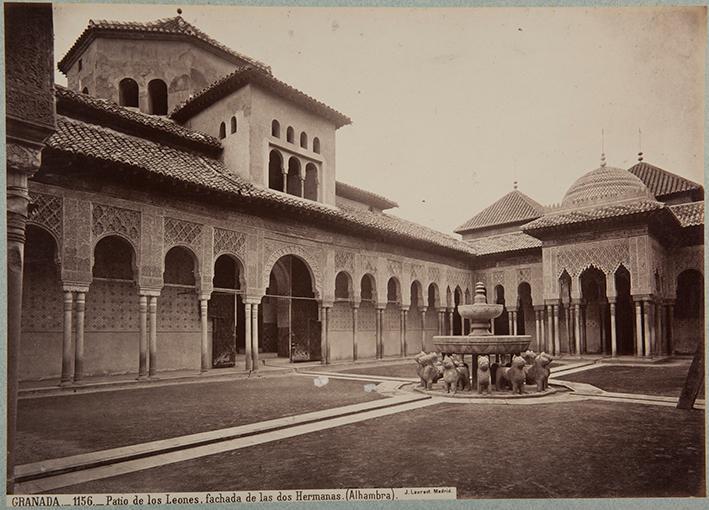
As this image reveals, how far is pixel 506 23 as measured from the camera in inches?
223

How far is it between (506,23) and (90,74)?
46.6 feet

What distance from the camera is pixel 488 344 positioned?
8148 millimetres

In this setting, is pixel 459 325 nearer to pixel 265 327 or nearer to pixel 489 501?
pixel 265 327

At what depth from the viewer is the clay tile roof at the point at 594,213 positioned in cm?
1551

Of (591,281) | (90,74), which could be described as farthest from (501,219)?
(90,74)

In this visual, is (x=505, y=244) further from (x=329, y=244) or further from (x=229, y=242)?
(x=229, y=242)

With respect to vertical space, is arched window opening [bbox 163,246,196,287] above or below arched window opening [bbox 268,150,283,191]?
below

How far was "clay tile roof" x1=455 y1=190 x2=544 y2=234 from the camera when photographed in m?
26.1

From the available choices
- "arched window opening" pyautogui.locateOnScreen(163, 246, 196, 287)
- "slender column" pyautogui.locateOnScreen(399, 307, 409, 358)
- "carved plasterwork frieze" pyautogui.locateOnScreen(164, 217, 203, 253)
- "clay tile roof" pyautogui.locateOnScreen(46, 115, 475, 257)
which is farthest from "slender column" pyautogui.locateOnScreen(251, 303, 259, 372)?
"slender column" pyautogui.locateOnScreen(399, 307, 409, 358)

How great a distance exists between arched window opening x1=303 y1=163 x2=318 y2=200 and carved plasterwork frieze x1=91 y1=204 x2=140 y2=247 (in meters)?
6.00

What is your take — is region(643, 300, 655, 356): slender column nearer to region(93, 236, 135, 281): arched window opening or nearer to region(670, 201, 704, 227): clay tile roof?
region(670, 201, 704, 227): clay tile roof

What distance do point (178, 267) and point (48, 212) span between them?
13.9ft

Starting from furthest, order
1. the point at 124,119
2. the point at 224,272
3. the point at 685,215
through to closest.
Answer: the point at 685,215
the point at 224,272
the point at 124,119

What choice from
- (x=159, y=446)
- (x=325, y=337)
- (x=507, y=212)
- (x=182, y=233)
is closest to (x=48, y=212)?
(x=182, y=233)
